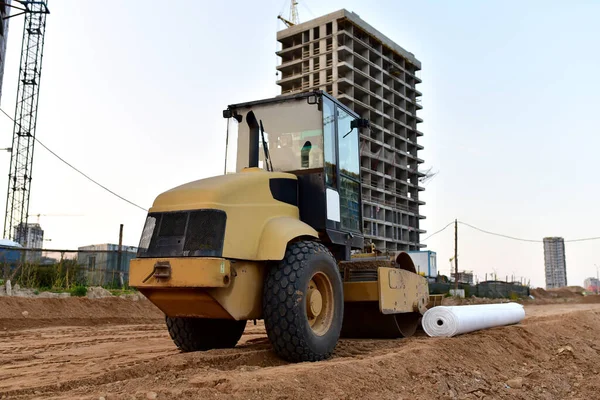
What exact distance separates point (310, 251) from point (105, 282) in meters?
18.8

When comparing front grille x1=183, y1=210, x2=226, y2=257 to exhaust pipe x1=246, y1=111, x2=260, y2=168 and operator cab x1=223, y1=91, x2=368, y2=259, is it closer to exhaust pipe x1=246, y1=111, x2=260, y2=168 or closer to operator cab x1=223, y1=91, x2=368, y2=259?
operator cab x1=223, y1=91, x2=368, y2=259

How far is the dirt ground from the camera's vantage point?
17.1 ft

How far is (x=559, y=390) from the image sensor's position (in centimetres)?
731

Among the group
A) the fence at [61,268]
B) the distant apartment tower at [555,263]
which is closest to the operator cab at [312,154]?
the fence at [61,268]

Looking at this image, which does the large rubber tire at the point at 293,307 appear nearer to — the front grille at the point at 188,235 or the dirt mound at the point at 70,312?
the front grille at the point at 188,235

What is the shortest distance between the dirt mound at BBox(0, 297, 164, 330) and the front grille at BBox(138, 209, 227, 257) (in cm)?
979

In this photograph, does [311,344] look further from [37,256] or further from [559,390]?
[37,256]

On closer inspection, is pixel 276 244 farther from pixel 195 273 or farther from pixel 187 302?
pixel 187 302

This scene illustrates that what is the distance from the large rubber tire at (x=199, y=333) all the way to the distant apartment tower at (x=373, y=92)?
6779cm

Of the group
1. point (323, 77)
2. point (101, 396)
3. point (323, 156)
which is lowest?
point (101, 396)

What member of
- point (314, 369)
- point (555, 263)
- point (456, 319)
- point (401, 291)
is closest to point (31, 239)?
point (401, 291)

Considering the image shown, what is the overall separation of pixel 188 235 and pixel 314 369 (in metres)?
2.06

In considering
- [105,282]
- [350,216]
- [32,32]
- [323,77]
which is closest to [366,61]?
[323,77]

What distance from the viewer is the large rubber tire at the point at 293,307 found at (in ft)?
20.9
